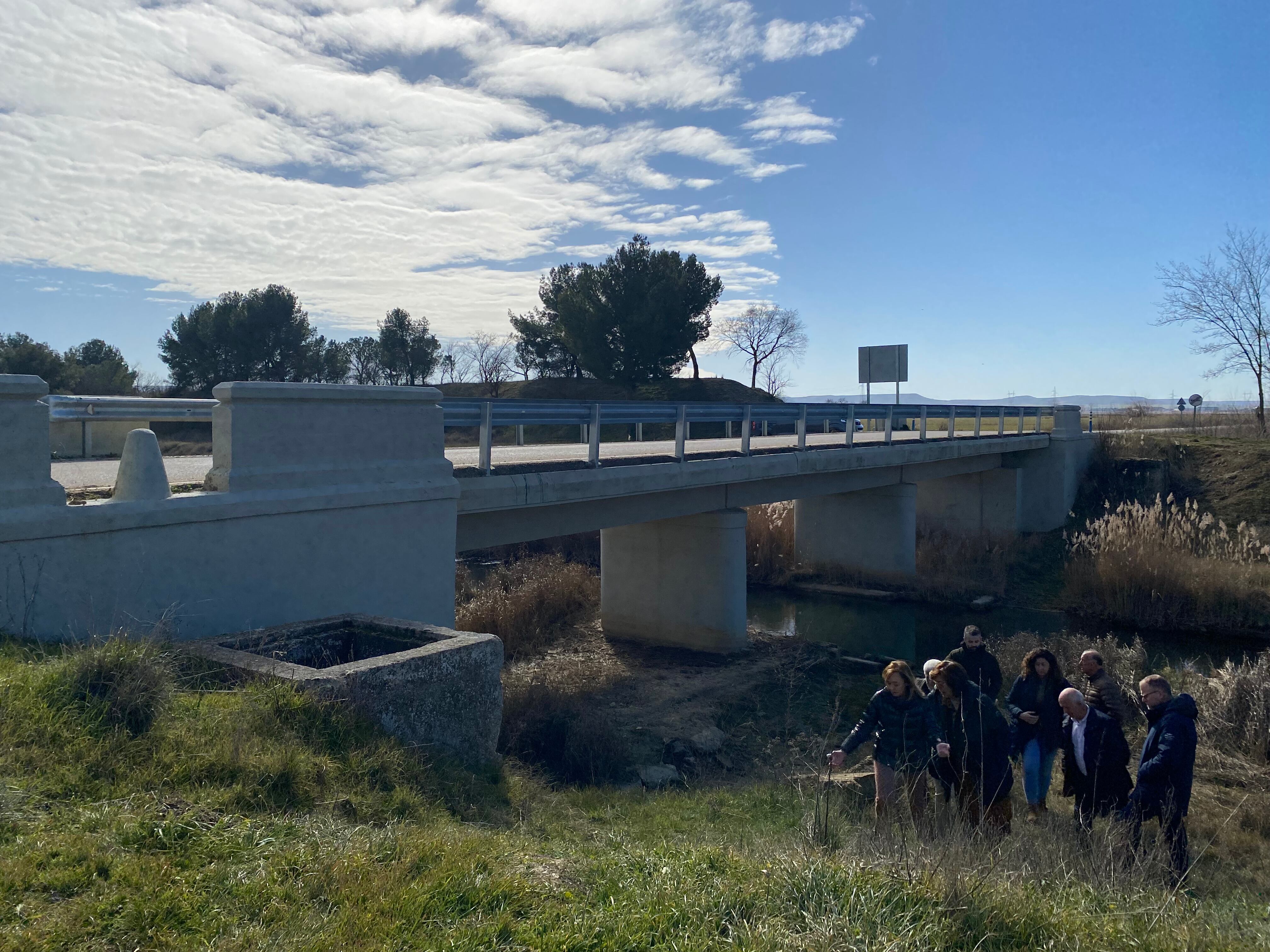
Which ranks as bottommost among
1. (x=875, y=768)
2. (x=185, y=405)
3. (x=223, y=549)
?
(x=875, y=768)

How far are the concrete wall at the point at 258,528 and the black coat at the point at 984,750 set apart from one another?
5.09 meters

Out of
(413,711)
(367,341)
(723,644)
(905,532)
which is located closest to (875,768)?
(413,711)

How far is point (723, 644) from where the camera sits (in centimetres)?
1634

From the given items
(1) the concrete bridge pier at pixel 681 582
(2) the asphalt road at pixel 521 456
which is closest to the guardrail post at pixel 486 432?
(2) the asphalt road at pixel 521 456

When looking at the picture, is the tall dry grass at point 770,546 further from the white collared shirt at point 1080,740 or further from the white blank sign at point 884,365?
the white collared shirt at point 1080,740

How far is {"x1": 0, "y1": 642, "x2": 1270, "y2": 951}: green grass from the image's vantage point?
3285mm

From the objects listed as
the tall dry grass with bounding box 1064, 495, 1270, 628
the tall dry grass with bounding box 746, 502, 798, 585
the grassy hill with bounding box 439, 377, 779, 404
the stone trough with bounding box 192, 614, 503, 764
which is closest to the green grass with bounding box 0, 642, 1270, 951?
the stone trough with bounding box 192, 614, 503, 764

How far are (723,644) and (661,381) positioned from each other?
99.6ft

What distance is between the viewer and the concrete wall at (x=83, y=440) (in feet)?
40.1

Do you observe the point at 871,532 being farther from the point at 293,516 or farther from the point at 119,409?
the point at 119,409

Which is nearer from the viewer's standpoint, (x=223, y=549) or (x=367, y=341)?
(x=223, y=549)

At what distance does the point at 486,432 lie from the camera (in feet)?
31.6

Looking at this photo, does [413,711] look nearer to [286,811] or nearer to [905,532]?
[286,811]

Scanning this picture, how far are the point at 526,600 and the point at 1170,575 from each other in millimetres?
13903
